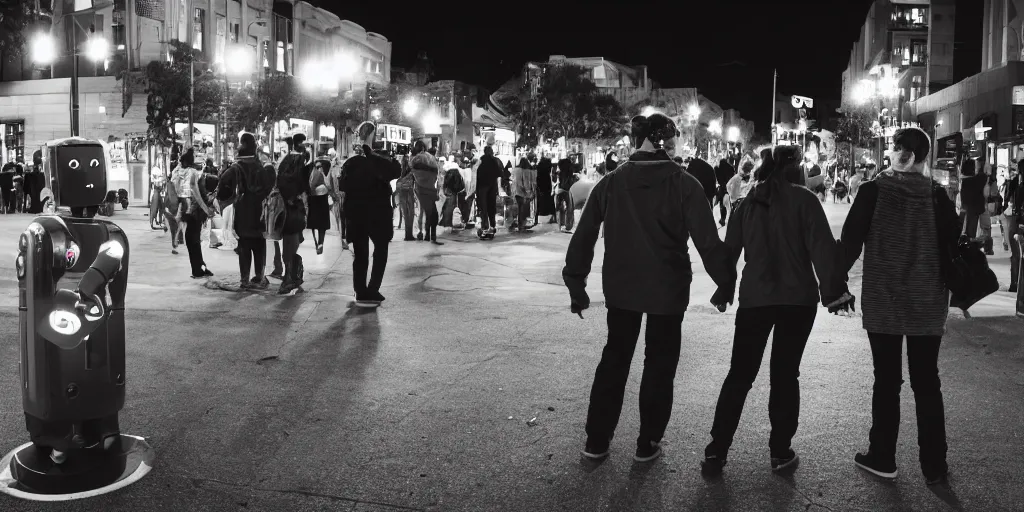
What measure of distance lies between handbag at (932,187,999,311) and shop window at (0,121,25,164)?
43.1 meters

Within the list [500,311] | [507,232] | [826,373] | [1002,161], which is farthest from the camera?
[1002,161]

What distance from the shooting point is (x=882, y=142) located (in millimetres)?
56969

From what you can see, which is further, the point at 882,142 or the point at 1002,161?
the point at 882,142

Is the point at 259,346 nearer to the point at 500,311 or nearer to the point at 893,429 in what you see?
the point at 500,311

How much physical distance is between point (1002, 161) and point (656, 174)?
3209cm

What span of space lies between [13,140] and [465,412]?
138ft

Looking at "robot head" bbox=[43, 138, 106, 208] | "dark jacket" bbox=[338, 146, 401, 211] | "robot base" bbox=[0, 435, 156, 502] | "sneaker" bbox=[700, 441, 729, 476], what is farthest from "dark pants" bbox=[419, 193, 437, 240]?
"sneaker" bbox=[700, 441, 729, 476]

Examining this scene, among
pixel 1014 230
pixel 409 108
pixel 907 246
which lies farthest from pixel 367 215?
pixel 409 108

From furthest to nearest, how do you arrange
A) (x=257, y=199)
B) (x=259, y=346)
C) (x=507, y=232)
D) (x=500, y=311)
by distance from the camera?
(x=507, y=232)
(x=257, y=199)
(x=500, y=311)
(x=259, y=346)

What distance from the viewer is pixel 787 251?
182 inches

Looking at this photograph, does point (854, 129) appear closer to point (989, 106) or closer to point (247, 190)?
point (989, 106)

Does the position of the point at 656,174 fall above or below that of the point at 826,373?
above

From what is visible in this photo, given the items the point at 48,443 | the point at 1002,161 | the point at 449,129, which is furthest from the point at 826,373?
the point at 449,129

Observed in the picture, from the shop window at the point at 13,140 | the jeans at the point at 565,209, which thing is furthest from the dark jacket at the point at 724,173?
the shop window at the point at 13,140
